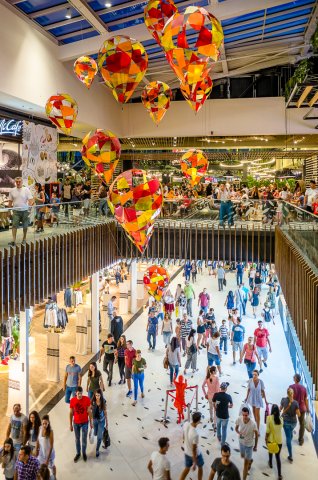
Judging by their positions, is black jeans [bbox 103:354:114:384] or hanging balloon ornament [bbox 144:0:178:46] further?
black jeans [bbox 103:354:114:384]

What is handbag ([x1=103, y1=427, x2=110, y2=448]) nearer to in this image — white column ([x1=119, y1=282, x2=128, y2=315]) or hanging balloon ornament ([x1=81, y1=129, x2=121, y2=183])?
hanging balloon ornament ([x1=81, y1=129, x2=121, y2=183])

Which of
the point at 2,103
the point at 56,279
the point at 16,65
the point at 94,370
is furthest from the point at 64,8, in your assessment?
the point at 94,370

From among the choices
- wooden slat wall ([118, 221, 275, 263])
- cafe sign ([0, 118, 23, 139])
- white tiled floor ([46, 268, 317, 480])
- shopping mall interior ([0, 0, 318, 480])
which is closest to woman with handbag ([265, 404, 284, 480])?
shopping mall interior ([0, 0, 318, 480])

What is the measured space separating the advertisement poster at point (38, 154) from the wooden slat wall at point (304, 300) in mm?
7590

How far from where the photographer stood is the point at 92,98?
14.8 metres

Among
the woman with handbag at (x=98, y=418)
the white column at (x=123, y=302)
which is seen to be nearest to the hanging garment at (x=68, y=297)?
the white column at (x=123, y=302)

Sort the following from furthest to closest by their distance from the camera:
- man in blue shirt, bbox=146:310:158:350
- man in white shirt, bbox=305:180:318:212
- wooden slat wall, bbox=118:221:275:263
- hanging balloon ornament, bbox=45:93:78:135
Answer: wooden slat wall, bbox=118:221:275:263
man in blue shirt, bbox=146:310:158:350
man in white shirt, bbox=305:180:318:212
hanging balloon ornament, bbox=45:93:78:135

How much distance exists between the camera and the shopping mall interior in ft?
18.9

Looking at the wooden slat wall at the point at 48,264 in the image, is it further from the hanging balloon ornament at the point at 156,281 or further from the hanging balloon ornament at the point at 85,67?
the hanging balloon ornament at the point at 85,67

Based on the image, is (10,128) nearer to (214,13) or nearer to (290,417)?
(214,13)

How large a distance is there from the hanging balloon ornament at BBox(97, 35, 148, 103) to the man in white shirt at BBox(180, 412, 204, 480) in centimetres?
449

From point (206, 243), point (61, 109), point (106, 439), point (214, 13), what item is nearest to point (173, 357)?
point (106, 439)

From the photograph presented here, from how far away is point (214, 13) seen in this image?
9898 millimetres

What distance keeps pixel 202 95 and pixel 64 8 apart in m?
5.56
